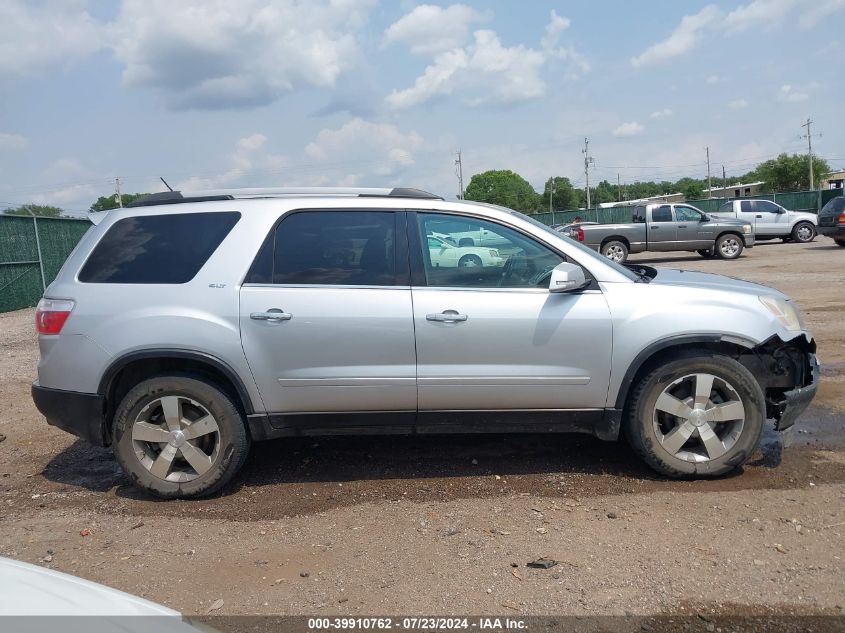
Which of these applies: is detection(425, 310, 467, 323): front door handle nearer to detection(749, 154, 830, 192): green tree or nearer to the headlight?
the headlight

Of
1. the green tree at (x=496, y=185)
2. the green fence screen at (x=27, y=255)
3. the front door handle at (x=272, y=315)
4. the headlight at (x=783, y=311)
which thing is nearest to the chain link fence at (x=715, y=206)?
the green fence screen at (x=27, y=255)

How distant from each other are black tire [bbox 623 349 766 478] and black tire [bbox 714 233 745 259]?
1861 centimetres

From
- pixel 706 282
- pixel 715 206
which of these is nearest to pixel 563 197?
pixel 715 206

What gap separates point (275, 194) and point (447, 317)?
4.70 ft

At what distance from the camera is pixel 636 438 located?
13.9ft

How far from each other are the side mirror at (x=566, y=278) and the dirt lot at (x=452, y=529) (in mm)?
1253

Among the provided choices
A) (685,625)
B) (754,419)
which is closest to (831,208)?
(754,419)

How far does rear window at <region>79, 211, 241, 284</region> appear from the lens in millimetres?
4297

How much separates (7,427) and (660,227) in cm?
1895

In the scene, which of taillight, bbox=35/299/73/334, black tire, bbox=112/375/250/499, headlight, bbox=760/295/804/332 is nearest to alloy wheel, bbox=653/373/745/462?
headlight, bbox=760/295/804/332

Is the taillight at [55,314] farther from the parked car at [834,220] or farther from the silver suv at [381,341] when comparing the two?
the parked car at [834,220]

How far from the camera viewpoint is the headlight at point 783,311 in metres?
4.29

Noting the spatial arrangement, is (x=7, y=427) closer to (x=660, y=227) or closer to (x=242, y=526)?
(x=242, y=526)

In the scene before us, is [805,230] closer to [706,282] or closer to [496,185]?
[706,282]
